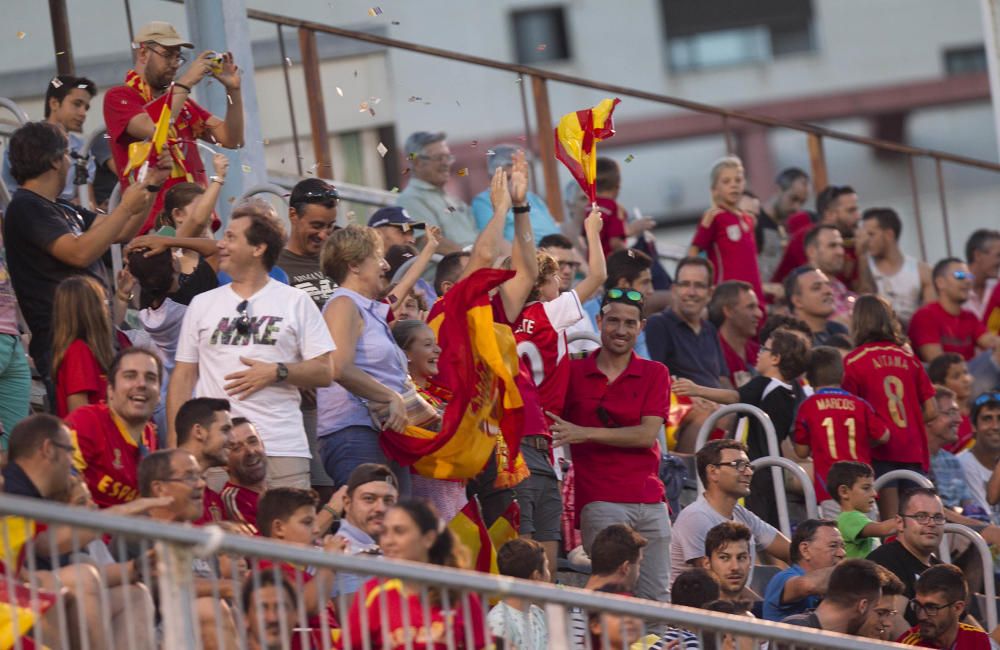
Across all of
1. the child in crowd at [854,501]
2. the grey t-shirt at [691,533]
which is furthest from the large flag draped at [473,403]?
the child in crowd at [854,501]

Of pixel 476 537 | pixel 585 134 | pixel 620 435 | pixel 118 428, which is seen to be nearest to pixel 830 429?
pixel 620 435

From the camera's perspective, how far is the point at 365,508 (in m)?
8.36

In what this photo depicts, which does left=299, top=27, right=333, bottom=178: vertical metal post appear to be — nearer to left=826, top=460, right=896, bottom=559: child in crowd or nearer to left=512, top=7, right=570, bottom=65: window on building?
left=826, top=460, right=896, bottom=559: child in crowd

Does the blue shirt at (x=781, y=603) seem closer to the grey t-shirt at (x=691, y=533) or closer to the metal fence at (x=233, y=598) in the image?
the grey t-shirt at (x=691, y=533)

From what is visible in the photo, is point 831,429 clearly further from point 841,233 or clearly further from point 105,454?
point 841,233

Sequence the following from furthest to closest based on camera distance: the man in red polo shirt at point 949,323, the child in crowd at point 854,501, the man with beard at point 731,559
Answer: the man in red polo shirt at point 949,323 → the child in crowd at point 854,501 → the man with beard at point 731,559

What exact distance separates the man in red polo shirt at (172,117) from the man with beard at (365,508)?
2552 millimetres

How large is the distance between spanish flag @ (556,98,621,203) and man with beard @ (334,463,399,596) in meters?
2.85

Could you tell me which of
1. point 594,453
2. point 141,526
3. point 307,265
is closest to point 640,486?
point 594,453

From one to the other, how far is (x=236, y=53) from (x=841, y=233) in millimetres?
6403

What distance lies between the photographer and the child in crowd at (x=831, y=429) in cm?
1153

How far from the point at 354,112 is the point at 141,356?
826 cm

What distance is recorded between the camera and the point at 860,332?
12.4 meters

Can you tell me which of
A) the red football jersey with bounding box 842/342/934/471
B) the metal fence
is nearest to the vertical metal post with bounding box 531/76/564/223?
the red football jersey with bounding box 842/342/934/471
